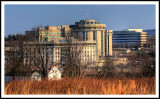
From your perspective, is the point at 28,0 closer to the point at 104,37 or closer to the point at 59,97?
the point at 59,97

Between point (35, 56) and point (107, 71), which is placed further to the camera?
point (35, 56)

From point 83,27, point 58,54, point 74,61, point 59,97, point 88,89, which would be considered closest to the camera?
point 59,97

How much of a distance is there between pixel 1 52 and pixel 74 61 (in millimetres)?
8690

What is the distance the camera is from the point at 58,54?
128ft

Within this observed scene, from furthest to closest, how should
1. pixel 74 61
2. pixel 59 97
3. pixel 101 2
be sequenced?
pixel 74 61 → pixel 101 2 → pixel 59 97

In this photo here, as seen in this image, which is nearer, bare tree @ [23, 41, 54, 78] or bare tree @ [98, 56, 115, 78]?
bare tree @ [98, 56, 115, 78]

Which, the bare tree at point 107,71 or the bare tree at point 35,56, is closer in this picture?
the bare tree at point 107,71

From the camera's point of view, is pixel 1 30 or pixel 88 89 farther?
pixel 88 89

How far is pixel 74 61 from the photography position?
11.6 meters

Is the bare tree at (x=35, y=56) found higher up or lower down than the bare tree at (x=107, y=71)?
higher up

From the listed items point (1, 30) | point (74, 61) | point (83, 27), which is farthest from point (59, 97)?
point (83, 27)

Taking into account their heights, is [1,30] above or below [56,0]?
below

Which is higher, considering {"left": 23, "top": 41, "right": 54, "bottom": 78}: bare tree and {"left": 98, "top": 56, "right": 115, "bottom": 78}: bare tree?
{"left": 23, "top": 41, "right": 54, "bottom": 78}: bare tree

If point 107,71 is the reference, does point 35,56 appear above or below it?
above
